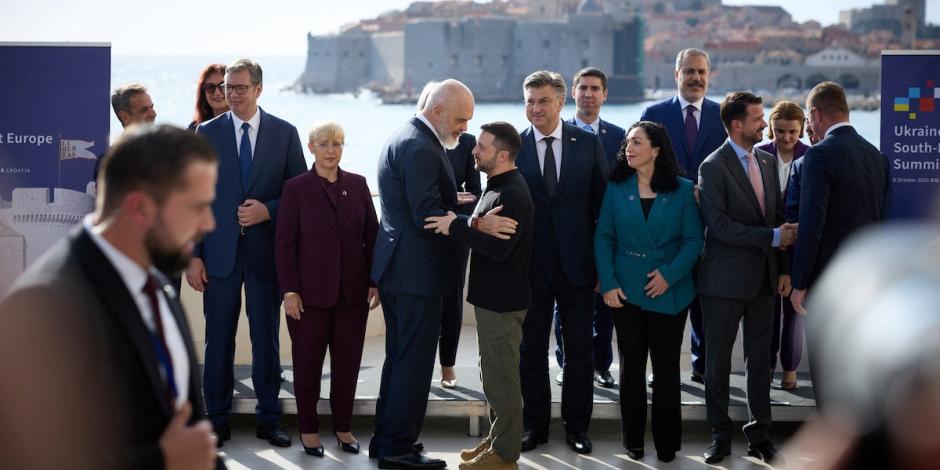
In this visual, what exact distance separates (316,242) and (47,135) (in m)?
1.53

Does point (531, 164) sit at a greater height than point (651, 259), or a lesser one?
greater

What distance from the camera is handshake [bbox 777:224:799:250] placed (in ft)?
14.8

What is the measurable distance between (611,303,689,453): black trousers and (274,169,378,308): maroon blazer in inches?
43.2

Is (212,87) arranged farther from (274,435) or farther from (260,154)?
(274,435)

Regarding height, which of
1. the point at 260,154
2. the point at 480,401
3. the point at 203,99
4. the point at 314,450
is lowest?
the point at 314,450

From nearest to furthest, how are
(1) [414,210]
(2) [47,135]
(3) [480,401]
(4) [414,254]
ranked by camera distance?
(1) [414,210] → (4) [414,254] → (3) [480,401] → (2) [47,135]

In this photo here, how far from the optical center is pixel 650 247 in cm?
450

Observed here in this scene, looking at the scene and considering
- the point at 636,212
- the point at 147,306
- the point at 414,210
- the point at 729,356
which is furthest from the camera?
the point at 729,356

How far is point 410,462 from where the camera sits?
4477 mm

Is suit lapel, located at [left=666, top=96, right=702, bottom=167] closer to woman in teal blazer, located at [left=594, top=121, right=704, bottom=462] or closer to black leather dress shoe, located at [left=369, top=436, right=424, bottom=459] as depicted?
woman in teal blazer, located at [left=594, top=121, right=704, bottom=462]

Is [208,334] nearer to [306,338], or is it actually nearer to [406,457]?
[306,338]

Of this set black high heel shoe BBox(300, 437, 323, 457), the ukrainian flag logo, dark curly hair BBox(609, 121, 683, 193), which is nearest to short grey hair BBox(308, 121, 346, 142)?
dark curly hair BBox(609, 121, 683, 193)

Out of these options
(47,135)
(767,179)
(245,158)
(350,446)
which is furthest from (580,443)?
(47,135)

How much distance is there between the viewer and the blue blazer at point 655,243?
4.46m
